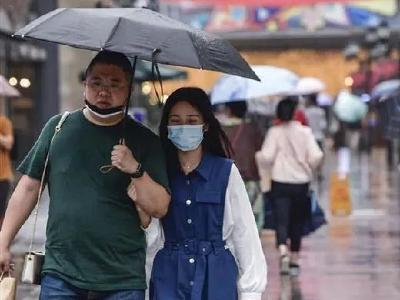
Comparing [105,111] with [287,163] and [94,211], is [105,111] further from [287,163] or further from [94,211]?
[287,163]

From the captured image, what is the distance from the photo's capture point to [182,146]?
5469 mm

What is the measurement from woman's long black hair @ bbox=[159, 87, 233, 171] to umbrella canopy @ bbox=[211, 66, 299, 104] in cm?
538

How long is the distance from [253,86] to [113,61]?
7.63 m

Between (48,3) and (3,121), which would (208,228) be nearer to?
(3,121)

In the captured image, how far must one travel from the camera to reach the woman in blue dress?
17.5 ft

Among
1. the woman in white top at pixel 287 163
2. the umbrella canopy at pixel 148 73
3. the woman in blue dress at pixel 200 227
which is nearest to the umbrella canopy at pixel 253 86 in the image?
the woman in white top at pixel 287 163

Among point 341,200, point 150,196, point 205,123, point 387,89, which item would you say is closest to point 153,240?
point 150,196

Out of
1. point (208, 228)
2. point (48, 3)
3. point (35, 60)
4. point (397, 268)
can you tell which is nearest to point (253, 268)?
point (208, 228)

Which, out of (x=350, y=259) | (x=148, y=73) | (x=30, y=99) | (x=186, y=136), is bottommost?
(x=350, y=259)

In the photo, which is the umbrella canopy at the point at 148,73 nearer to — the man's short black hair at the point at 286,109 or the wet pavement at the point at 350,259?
the wet pavement at the point at 350,259

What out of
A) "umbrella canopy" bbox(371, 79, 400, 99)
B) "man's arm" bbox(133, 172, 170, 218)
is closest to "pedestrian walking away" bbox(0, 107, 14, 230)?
"man's arm" bbox(133, 172, 170, 218)

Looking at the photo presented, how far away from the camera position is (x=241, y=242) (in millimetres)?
5449

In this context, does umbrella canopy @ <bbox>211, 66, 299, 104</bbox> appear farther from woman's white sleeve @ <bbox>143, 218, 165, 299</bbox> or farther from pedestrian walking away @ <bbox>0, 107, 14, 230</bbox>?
woman's white sleeve @ <bbox>143, 218, 165, 299</bbox>

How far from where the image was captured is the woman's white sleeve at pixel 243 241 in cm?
541
